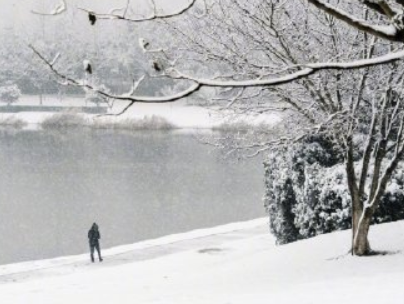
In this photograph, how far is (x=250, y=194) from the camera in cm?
3288

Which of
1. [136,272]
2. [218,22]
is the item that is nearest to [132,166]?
[136,272]

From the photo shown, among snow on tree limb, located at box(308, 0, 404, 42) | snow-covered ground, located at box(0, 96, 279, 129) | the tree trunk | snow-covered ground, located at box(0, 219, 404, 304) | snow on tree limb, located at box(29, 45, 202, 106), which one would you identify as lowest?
snow-covered ground, located at box(0, 219, 404, 304)

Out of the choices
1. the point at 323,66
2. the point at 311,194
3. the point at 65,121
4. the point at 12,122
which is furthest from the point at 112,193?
the point at 12,122

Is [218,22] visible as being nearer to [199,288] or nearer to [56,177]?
[199,288]

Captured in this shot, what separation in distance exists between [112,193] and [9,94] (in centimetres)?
5574

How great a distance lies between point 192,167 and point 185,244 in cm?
2156

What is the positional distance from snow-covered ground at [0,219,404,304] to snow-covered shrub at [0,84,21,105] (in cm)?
6859

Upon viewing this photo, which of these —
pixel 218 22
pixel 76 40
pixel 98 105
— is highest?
pixel 76 40

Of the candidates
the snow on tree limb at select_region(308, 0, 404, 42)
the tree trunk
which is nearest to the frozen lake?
the tree trunk

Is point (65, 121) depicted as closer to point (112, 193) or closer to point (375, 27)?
point (112, 193)

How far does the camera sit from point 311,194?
15.4 meters

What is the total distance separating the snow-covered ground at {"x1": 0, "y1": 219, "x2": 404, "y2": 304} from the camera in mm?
8391

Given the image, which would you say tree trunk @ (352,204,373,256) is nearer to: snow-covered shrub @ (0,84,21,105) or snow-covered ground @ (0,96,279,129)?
snow-covered ground @ (0,96,279,129)

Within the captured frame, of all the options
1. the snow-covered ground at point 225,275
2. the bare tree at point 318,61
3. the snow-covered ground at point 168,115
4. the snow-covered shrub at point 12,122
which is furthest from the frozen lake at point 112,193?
the snow-covered shrub at point 12,122
